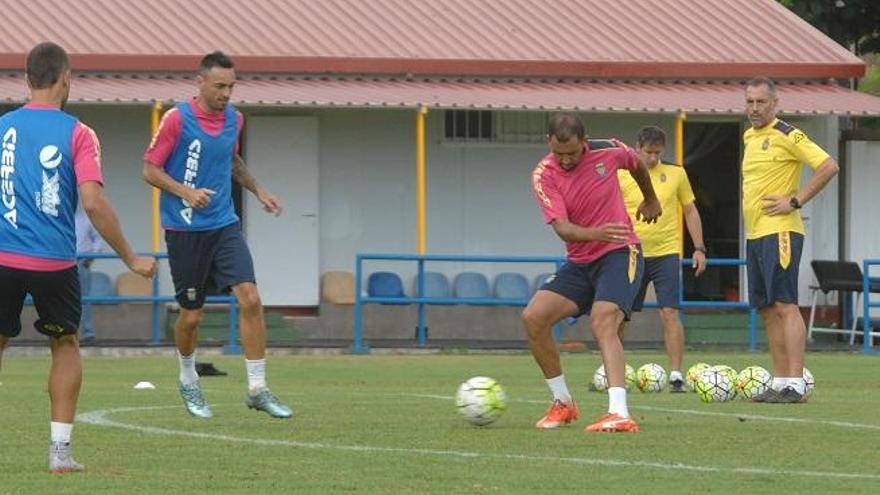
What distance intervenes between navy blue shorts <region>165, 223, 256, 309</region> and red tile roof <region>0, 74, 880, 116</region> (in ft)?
40.2

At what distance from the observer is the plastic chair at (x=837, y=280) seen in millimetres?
27797

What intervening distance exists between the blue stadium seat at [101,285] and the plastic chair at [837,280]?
29.1 ft

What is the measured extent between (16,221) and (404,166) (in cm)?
1902

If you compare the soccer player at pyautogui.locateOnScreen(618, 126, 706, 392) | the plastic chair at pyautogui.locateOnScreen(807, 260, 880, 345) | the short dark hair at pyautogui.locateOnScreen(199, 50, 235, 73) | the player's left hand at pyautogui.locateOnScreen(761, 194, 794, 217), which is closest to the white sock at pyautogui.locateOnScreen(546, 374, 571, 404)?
the short dark hair at pyautogui.locateOnScreen(199, 50, 235, 73)

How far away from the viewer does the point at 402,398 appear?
15.9 meters

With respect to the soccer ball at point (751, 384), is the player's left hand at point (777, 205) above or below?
above

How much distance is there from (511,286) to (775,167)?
1353 centimetres

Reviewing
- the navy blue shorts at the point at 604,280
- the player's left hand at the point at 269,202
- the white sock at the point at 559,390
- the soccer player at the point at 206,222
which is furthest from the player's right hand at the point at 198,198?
the white sock at the point at 559,390

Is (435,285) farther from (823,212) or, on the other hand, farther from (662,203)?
(662,203)

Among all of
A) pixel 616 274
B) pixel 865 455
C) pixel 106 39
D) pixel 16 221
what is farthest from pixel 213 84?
pixel 106 39

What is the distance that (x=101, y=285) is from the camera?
27.2 metres

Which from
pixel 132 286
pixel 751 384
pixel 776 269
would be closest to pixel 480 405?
pixel 776 269

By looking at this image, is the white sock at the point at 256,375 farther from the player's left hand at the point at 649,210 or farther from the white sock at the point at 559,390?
the player's left hand at the point at 649,210

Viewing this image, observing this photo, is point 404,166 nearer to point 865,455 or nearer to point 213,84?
point 213,84
